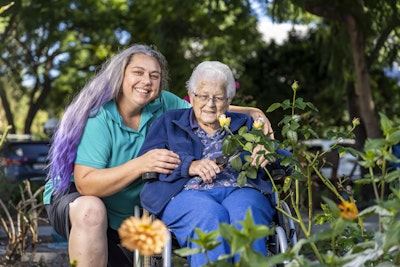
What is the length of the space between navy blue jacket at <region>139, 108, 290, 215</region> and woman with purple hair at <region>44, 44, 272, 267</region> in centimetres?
6

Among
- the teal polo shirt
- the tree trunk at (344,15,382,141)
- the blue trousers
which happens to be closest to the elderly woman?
the blue trousers

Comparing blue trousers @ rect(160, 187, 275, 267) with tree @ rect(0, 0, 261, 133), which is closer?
blue trousers @ rect(160, 187, 275, 267)

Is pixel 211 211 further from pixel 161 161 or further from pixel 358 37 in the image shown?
pixel 358 37

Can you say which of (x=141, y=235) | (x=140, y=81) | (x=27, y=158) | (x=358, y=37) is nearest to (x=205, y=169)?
(x=140, y=81)

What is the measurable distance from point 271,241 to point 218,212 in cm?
37

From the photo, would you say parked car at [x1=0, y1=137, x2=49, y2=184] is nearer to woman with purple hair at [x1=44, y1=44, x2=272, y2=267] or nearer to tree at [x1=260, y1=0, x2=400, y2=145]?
tree at [x1=260, y1=0, x2=400, y2=145]

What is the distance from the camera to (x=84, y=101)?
427 cm

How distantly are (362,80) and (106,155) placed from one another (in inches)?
372

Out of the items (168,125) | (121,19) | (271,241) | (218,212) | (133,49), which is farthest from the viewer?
(121,19)

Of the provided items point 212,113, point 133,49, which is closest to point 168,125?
point 212,113

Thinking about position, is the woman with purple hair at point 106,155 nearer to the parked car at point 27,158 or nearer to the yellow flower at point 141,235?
the yellow flower at point 141,235

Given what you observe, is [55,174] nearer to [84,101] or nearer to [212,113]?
[84,101]

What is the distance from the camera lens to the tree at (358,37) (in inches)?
431

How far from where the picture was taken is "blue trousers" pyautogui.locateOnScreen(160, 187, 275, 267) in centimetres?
354
